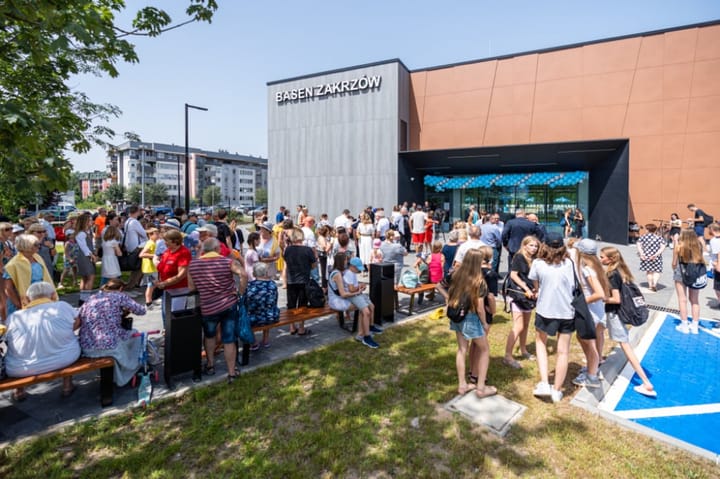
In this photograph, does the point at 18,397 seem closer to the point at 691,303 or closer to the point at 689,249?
the point at 689,249

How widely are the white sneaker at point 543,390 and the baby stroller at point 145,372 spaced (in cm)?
427

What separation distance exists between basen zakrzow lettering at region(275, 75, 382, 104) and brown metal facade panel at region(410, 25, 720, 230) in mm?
4245

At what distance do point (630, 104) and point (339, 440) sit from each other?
21427 mm

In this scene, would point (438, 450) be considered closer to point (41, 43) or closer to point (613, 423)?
point (613, 423)

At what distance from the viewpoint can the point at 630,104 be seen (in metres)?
18.0

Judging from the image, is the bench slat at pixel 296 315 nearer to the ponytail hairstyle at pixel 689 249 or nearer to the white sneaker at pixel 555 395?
the white sneaker at pixel 555 395

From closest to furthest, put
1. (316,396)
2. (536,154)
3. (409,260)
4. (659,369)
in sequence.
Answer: (316,396), (659,369), (409,260), (536,154)

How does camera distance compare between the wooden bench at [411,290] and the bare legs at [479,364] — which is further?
the wooden bench at [411,290]

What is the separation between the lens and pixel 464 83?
21250 millimetres

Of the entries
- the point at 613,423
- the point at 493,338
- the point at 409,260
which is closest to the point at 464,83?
the point at 409,260

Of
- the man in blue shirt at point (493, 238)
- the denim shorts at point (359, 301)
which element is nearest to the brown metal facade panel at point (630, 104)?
the man in blue shirt at point (493, 238)

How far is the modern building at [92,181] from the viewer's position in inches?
4286

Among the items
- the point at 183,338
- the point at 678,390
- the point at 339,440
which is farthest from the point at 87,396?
the point at 678,390

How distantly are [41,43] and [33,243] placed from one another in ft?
8.69
